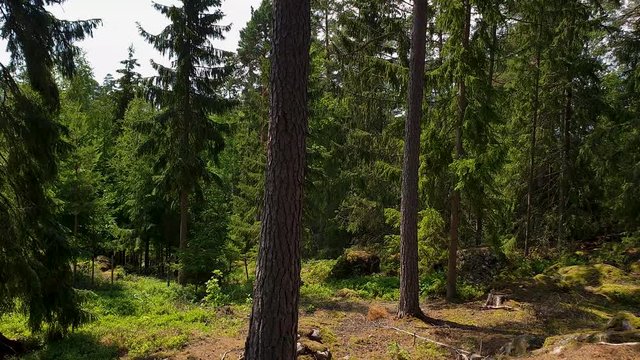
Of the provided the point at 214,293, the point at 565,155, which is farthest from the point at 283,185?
the point at 565,155

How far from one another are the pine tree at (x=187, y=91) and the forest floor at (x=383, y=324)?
197 inches

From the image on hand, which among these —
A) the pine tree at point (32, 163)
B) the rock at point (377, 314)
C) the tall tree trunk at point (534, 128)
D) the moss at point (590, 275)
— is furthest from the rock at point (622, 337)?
the tall tree trunk at point (534, 128)

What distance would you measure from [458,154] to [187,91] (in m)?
11.0

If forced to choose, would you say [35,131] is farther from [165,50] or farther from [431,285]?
[431,285]

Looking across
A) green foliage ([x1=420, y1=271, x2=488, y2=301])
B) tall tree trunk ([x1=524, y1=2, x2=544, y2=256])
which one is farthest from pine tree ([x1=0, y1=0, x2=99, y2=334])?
tall tree trunk ([x1=524, y1=2, x2=544, y2=256])

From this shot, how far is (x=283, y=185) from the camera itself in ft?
14.9

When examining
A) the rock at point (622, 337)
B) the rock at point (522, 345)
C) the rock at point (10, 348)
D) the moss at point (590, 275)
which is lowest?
the rock at point (10, 348)

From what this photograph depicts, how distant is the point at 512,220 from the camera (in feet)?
67.1

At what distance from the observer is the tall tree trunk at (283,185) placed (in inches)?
178

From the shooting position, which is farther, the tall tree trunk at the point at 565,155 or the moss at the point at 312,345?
the tall tree trunk at the point at 565,155

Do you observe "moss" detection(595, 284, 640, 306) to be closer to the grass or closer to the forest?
the forest

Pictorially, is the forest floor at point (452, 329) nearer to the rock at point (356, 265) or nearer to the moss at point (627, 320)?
the moss at point (627, 320)

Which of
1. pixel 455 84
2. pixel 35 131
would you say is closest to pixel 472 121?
pixel 455 84

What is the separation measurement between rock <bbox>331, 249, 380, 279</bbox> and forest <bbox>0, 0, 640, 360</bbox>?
0.30 ft
